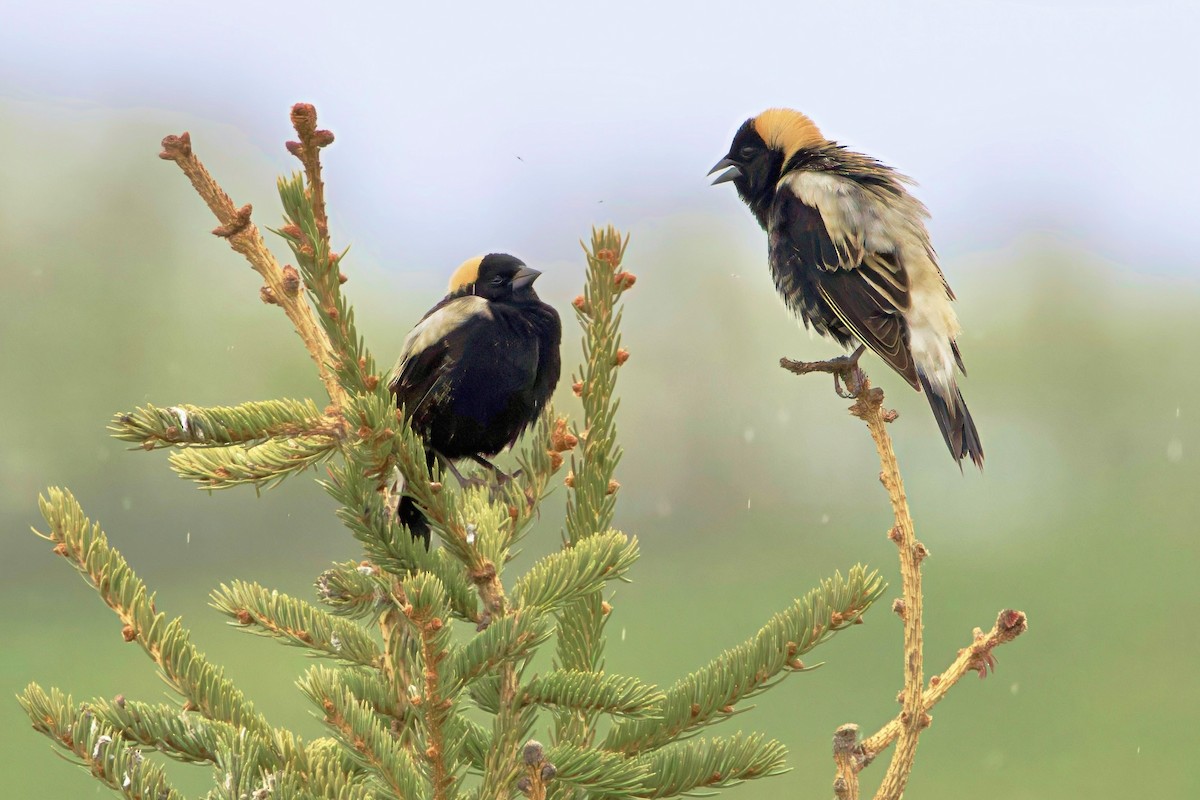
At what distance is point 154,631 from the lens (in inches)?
62.1

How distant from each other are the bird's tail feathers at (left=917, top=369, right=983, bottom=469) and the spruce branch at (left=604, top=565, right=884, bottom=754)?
4.91 ft

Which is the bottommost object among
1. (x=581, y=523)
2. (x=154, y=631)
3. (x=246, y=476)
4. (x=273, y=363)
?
(x=581, y=523)

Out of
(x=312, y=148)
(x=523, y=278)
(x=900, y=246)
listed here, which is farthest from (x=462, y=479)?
(x=900, y=246)

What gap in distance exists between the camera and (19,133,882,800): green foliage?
1.37m

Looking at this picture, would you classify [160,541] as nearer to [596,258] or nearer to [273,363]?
[273,363]

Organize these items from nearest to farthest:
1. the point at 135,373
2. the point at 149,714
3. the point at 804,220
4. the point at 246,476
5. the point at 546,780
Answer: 1. the point at 546,780
2. the point at 149,714
3. the point at 246,476
4. the point at 804,220
5. the point at 135,373

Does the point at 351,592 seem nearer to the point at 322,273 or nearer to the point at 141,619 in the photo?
the point at 141,619

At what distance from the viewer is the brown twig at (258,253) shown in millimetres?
1549

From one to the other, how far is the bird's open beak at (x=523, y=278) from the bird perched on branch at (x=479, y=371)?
0.04 feet

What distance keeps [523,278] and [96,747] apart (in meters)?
1.79

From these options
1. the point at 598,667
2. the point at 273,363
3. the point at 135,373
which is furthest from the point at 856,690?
the point at 598,667

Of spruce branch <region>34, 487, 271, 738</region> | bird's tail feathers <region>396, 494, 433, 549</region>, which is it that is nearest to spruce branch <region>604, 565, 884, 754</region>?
spruce branch <region>34, 487, 271, 738</region>

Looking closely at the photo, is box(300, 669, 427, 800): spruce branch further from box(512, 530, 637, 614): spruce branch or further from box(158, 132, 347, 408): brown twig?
box(158, 132, 347, 408): brown twig

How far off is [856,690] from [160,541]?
682 centimetres
